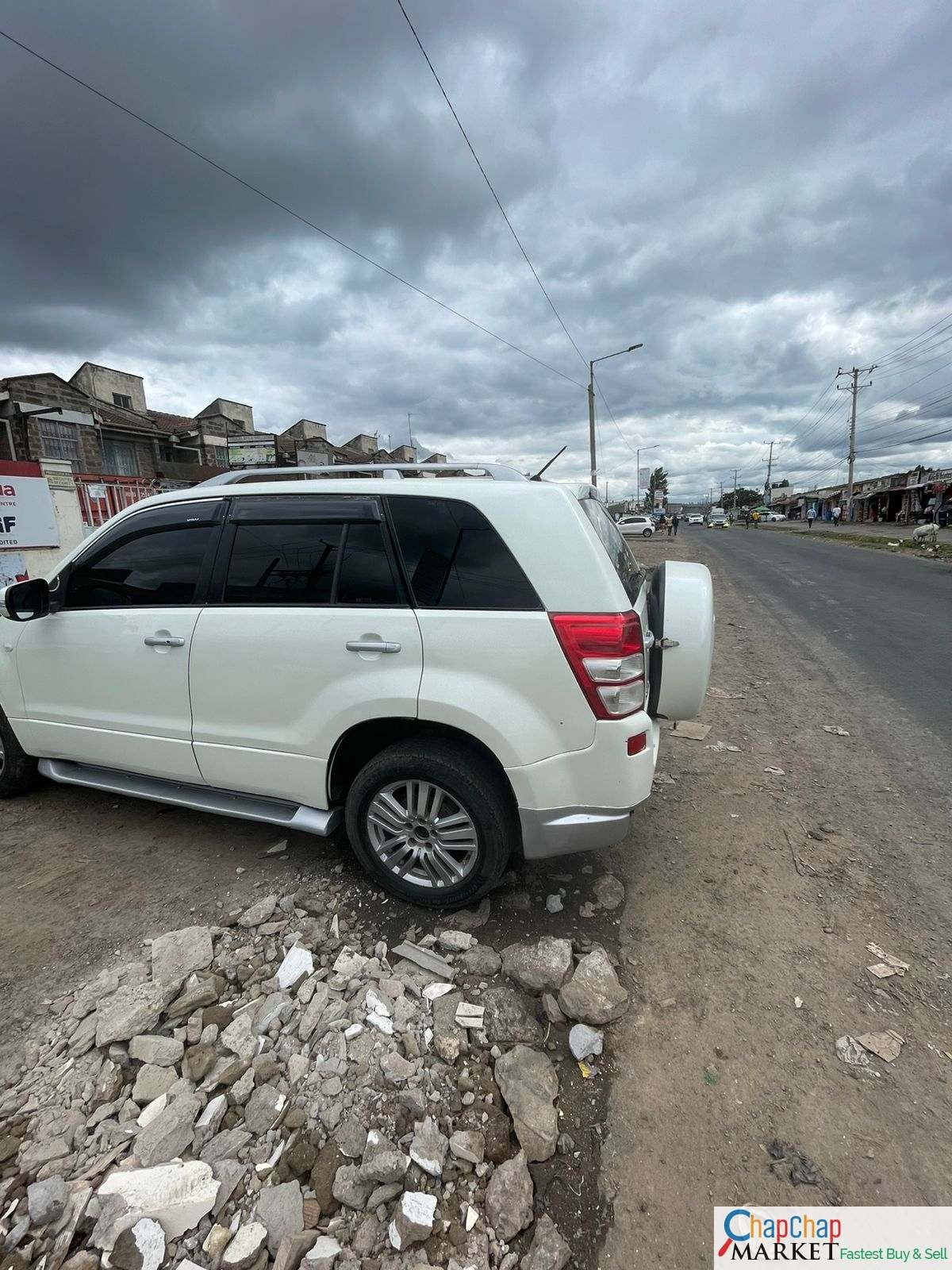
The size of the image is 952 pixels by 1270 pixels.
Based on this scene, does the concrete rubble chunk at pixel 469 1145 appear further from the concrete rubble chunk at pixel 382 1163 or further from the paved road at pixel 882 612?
the paved road at pixel 882 612

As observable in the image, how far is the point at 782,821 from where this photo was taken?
328cm

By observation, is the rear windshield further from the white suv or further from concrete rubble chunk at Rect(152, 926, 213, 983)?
concrete rubble chunk at Rect(152, 926, 213, 983)

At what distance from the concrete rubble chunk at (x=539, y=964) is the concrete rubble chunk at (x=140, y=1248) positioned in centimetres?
124

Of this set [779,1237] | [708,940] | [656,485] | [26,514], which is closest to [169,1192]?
[779,1237]

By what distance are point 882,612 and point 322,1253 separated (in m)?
10.3

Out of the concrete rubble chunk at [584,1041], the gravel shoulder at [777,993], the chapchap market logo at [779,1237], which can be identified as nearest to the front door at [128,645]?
the concrete rubble chunk at [584,1041]

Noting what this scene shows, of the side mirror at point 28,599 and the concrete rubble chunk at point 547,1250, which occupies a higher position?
the side mirror at point 28,599

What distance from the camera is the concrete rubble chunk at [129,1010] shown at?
199cm

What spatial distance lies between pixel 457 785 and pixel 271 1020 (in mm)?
1042

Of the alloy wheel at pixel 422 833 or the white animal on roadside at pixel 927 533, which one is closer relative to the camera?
the alloy wheel at pixel 422 833

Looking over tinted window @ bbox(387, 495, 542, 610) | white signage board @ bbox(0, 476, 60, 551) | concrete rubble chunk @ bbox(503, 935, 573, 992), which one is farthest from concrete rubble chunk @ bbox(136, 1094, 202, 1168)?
white signage board @ bbox(0, 476, 60, 551)

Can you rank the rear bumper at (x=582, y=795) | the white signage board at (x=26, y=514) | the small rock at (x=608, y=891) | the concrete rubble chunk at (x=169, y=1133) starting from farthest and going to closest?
the white signage board at (x=26, y=514) < the small rock at (x=608, y=891) < the rear bumper at (x=582, y=795) < the concrete rubble chunk at (x=169, y=1133)

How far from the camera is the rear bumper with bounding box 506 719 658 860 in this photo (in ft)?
7.48

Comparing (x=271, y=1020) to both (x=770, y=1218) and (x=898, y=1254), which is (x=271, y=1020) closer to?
(x=770, y=1218)
